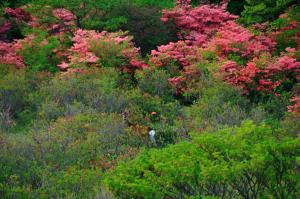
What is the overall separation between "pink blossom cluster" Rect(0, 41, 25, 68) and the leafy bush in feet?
33.1

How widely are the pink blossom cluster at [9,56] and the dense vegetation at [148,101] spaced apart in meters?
0.05

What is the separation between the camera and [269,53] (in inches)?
612

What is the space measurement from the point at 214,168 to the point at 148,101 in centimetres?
787

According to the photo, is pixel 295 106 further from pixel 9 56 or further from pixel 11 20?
pixel 11 20

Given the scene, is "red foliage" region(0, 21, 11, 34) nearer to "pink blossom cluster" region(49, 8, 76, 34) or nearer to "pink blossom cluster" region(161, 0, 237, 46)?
"pink blossom cluster" region(49, 8, 76, 34)

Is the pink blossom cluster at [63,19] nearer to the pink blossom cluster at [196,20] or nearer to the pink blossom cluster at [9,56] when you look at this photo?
the pink blossom cluster at [9,56]

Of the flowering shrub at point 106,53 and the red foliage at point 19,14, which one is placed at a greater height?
the flowering shrub at point 106,53

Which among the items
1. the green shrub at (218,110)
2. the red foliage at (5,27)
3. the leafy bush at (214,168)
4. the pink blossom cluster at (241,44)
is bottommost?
the red foliage at (5,27)

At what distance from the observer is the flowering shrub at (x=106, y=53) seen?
1567cm

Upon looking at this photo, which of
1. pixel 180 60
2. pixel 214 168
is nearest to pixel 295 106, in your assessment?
pixel 180 60

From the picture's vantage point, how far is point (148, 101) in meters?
14.0

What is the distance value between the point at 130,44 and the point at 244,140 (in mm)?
9925

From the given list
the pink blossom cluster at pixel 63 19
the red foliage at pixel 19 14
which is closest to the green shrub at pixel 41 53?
the pink blossom cluster at pixel 63 19

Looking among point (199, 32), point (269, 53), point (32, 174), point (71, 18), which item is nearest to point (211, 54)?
point (269, 53)
